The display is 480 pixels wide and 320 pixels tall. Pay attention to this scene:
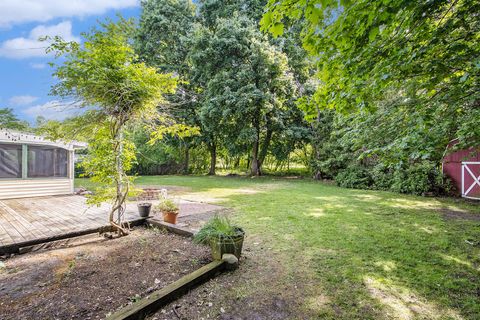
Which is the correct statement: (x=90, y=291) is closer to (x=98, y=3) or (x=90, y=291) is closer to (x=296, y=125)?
(x=98, y=3)

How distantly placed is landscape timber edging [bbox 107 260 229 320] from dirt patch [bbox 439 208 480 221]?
5.45m

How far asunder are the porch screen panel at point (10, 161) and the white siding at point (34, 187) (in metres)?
0.23

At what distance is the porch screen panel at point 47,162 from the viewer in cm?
790

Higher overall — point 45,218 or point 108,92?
point 108,92

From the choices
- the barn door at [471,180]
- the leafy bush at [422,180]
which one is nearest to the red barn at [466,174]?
the barn door at [471,180]

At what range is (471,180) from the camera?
24.8 feet

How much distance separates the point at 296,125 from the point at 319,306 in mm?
13525

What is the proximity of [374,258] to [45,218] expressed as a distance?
20.6 feet

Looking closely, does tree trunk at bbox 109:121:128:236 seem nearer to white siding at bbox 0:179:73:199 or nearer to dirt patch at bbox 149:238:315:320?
dirt patch at bbox 149:238:315:320

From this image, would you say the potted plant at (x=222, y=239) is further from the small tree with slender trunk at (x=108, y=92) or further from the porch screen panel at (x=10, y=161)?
the porch screen panel at (x=10, y=161)

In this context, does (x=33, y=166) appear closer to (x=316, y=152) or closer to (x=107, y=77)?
(x=107, y=77)

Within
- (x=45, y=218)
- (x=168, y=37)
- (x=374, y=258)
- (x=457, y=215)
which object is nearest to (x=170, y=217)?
(x=45, y=218)

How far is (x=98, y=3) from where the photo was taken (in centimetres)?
1075

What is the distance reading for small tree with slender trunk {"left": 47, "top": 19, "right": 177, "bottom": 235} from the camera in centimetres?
336
